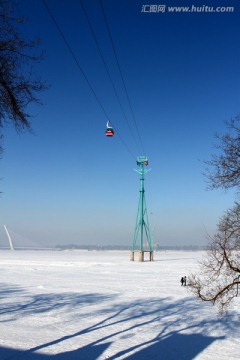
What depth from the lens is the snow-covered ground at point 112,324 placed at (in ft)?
34.0

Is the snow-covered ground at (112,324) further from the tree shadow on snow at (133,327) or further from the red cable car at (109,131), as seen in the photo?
the red cable car at (109,131)

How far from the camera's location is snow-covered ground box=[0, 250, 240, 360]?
10375mm

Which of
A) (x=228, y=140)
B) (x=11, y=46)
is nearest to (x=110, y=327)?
(x=228, y=140)

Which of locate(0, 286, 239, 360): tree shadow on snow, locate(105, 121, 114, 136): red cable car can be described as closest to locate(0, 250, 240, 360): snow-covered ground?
locate(0, 286, 239, 360): tree shadow on snow

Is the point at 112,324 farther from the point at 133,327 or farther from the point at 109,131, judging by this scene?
the point at 109,131

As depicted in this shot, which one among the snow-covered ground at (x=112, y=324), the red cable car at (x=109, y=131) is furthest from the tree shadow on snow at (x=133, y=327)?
the red cable car at (x=109, y=131)

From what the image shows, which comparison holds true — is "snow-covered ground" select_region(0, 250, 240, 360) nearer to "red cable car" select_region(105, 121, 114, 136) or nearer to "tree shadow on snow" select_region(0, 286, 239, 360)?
"tree shadow on snow" select_region(0, 286, 239, 360)

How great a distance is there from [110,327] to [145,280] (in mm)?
12170

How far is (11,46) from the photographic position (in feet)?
23.3

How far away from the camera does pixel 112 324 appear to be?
13555 mm

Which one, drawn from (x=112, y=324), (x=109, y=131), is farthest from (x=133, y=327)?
(x=109, y=131)

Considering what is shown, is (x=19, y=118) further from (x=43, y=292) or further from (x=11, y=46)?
(x=43, y=292)

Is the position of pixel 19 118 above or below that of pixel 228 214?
above

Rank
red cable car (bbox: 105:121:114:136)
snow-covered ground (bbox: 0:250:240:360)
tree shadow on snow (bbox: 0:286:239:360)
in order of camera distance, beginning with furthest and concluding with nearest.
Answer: red cable car (bbox: 105:121:114:136), snow-covered ground (bbox: 0:250:240:360), tree shadow on snow (bbox: 0:286:239:360)
